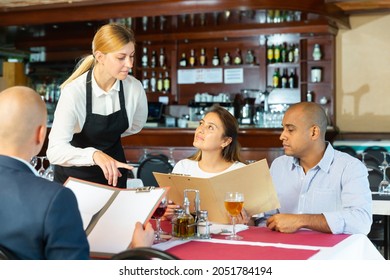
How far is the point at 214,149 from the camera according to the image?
130 inches

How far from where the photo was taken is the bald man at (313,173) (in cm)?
280

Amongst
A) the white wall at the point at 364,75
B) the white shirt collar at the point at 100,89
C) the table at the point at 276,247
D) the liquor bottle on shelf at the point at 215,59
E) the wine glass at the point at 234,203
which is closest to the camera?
the table at the point at 276,247

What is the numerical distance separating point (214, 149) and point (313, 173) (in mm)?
547

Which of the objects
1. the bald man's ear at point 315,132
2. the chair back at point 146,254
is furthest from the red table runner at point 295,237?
the chair back at point 146,254

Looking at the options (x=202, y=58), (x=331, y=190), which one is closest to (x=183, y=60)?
(x=202, y=58)

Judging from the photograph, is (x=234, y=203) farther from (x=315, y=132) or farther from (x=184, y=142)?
(x=184, y=142)

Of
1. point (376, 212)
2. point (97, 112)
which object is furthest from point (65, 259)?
point (376, 212)

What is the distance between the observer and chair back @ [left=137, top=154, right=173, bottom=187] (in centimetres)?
559

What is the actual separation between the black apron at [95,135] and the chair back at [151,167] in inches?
87.7

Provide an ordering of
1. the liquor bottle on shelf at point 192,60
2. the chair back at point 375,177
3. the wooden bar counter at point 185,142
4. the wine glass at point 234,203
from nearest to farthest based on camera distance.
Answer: the wine glass at point 234,203 < the chair back at point 375,177 < the wooden bar counter at point 185,142 < the liquor bottle on shelf at point 192,60

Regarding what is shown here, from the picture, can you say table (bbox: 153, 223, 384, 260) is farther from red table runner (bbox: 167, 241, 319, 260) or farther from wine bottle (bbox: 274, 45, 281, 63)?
wine bottle (bbox: 274, 45, 281, 63)

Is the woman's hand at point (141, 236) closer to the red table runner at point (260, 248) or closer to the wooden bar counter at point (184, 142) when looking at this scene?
the red table runner at point (260, 248)

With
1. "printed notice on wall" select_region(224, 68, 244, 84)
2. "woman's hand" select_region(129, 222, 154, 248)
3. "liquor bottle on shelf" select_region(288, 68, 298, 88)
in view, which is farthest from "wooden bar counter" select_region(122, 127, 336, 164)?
"woman's hand" select_region(129, 222, 154, 248)
